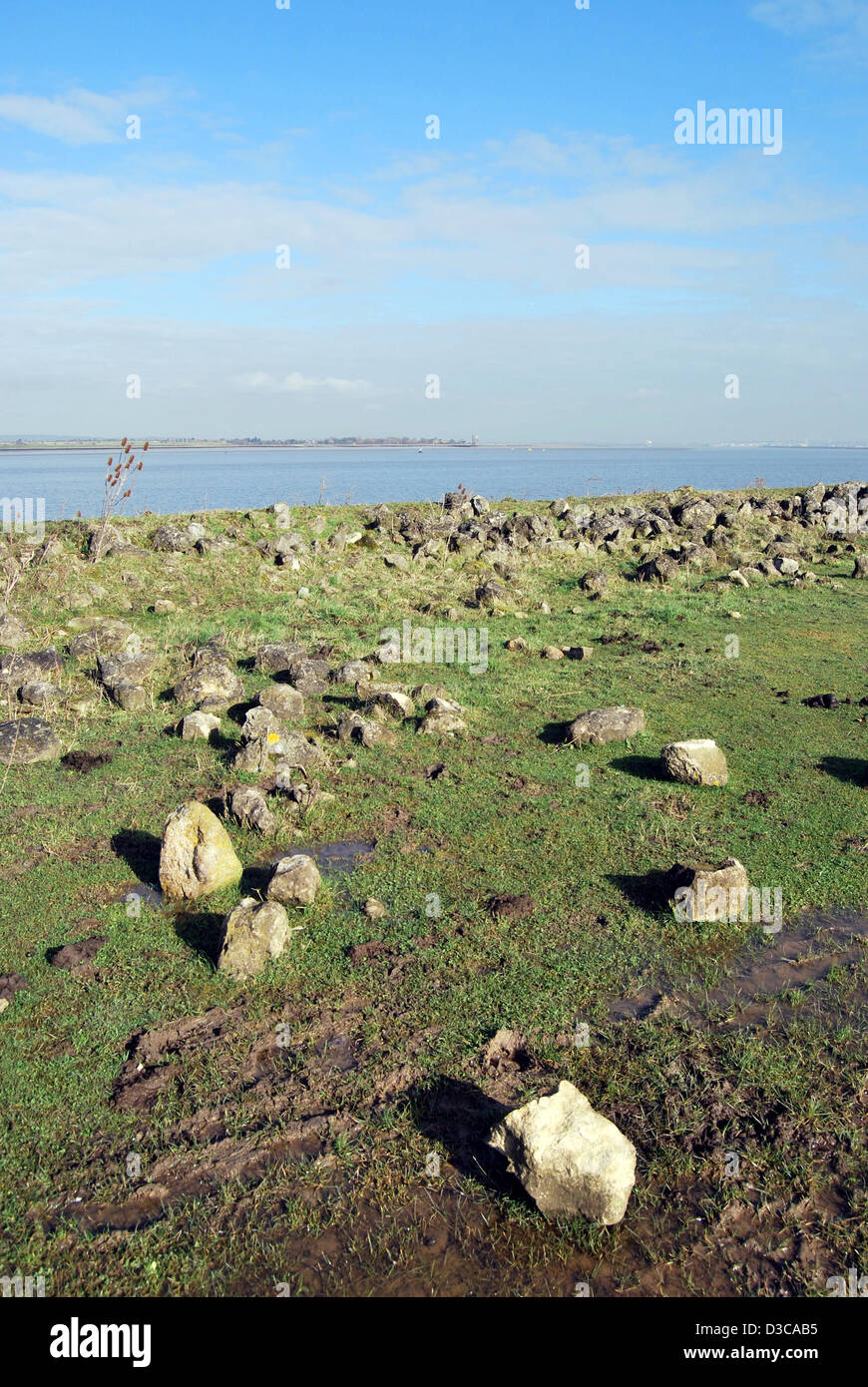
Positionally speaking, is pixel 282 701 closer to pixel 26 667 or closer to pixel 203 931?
pixel 26 667

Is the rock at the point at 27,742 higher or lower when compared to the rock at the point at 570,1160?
higher

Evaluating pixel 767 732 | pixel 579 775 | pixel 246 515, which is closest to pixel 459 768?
pixel 579 775

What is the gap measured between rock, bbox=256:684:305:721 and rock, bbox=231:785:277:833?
10.5 feet

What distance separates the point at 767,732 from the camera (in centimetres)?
1274

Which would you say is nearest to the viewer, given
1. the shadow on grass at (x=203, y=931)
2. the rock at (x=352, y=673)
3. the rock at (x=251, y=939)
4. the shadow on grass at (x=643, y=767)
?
the rock at (x=251, y=939)

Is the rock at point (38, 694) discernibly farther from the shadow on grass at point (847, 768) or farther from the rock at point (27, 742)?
the shadow on grass at point (847, 768)

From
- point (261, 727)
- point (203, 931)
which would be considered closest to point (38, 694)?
point (261, 727)

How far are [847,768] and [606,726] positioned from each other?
10.5ft

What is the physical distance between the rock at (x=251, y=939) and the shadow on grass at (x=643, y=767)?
559cm

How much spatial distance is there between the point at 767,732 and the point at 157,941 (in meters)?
9.20

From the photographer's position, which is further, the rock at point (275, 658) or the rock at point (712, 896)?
the rock at point (275, 658)

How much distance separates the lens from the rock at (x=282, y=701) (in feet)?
42.6

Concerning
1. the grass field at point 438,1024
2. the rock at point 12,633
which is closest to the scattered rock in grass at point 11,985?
the grass field at point 438,1024

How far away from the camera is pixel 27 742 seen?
37.7ft
